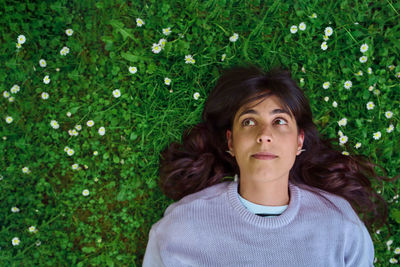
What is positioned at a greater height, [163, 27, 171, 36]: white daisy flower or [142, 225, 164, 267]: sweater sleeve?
[163, 27, 171, 36]: white daisy flower

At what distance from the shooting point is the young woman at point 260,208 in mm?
2418

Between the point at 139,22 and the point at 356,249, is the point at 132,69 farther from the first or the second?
the point at 356,249

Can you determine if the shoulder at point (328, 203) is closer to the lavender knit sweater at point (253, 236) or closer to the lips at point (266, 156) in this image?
the lavender knit sweater at point (253, 236)

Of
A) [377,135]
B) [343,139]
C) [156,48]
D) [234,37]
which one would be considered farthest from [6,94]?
[377,135]

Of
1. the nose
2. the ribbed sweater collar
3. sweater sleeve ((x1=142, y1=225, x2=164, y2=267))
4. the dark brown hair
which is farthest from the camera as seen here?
the dark brown hair

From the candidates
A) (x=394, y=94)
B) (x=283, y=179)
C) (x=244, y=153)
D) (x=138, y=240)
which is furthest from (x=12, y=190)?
(x=394, y=94)

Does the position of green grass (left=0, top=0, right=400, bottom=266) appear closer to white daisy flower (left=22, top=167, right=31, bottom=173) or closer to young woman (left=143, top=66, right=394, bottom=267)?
white daisy flower (left=22, top=167, right=31, bottom=173)

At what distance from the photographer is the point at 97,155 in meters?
3.21

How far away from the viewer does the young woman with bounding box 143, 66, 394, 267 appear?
242 cm

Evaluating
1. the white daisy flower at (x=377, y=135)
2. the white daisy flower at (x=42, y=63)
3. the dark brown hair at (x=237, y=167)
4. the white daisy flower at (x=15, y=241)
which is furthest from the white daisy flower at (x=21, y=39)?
the white daisy flower at (x=377, y=135)

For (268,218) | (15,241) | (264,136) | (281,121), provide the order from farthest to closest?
(15,241), (268,218), (281,121), (264,136)

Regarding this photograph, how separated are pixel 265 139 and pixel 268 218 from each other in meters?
0.68

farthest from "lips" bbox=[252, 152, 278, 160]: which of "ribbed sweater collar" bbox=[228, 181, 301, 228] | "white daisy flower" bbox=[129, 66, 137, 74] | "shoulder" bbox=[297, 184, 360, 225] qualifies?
"white daisy flower" bbox=[129, 66, 137, 74]

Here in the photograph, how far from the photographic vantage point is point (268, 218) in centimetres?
255
